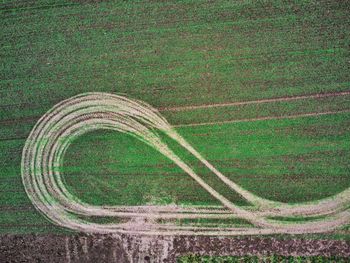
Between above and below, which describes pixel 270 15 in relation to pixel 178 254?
above

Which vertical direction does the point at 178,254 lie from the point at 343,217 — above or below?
below

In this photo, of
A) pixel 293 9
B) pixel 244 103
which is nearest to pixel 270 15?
pixel 293 9

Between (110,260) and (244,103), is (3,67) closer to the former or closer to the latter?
(110,260)

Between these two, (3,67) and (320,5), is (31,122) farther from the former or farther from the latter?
(320,5)

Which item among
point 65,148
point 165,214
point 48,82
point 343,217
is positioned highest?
point 48,82

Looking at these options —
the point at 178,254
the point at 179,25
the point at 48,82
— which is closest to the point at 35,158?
the point at 48,82

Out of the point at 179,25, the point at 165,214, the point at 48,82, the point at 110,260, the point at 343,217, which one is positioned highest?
the point at 179,25
